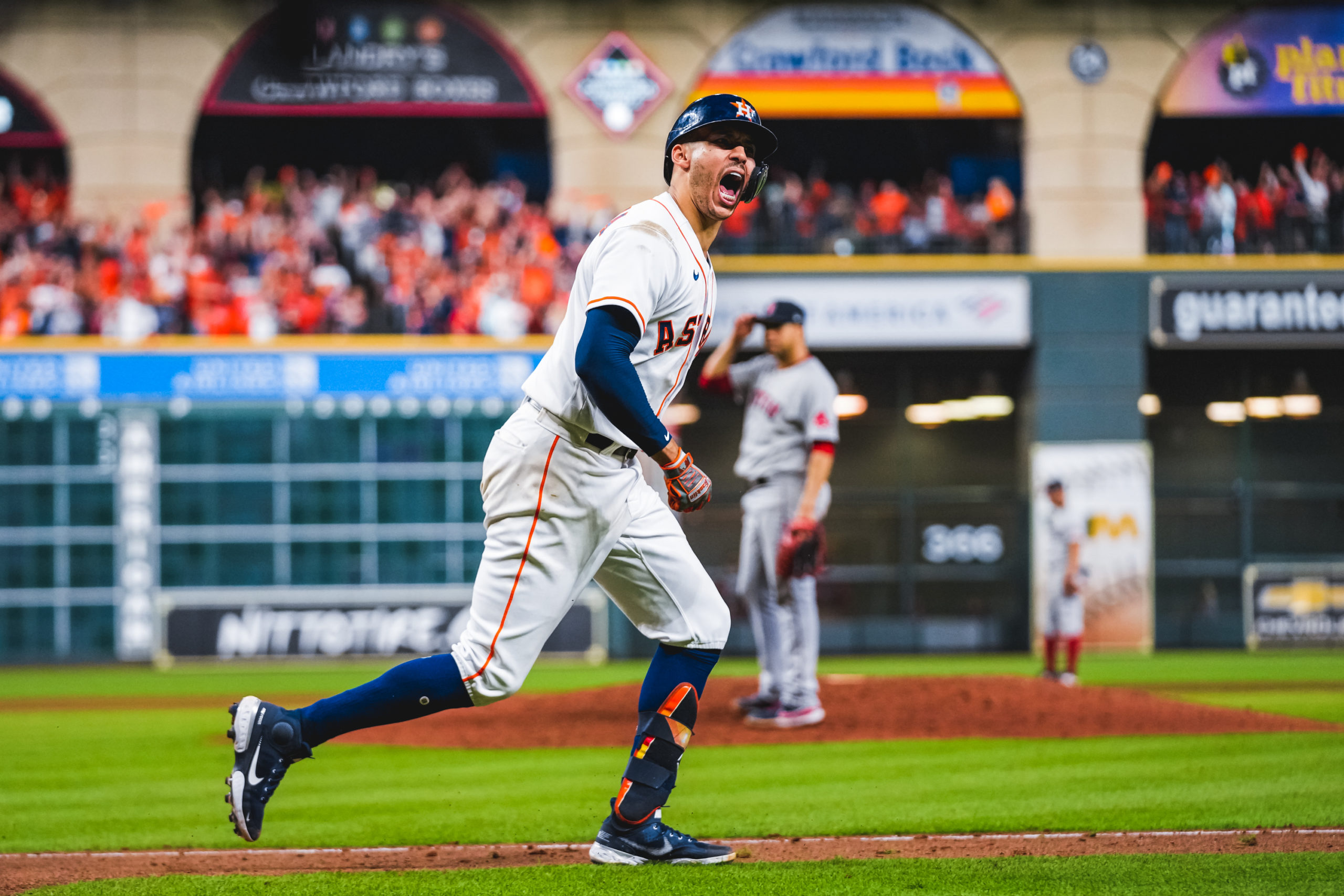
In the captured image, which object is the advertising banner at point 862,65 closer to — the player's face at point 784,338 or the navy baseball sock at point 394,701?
the player's face at point 784,338

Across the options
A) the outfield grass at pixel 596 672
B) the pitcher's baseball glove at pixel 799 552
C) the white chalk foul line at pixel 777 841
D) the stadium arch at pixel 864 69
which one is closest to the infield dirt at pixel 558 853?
the white chalk foul line at pixel 777 841

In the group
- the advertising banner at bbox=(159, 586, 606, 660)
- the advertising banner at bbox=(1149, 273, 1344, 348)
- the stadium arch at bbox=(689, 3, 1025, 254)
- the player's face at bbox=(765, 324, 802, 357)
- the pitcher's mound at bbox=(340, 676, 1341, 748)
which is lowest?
the advertising banner at bbox=(159, 586, 606, 660)

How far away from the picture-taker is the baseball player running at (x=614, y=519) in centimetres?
405

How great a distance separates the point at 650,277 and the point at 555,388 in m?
0.44

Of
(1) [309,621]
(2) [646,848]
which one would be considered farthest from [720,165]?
(1) [309,621]

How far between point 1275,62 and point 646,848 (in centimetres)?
2059

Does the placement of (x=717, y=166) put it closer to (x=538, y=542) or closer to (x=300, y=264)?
(x=538, y=542)

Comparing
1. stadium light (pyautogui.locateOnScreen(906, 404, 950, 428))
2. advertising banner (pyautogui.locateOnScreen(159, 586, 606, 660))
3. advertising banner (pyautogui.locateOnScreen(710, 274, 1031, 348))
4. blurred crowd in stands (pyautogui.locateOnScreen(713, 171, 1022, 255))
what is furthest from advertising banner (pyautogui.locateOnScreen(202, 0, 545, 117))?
advertising banner (pyautogui.locateOnScreen(159, 586, 606, 660))

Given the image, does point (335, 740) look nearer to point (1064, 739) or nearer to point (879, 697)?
point (879, 697)

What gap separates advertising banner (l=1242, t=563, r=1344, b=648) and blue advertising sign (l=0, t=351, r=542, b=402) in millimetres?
10557

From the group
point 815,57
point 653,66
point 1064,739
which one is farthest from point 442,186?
point 1064,739

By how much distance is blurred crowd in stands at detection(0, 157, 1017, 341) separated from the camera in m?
18.1

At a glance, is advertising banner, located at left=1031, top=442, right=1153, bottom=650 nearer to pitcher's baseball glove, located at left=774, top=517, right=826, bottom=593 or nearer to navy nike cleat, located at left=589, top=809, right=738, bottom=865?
pitcher's baseball glove, located at left=774, top=517, right=826, bottom=593

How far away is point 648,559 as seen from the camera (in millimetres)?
4285
